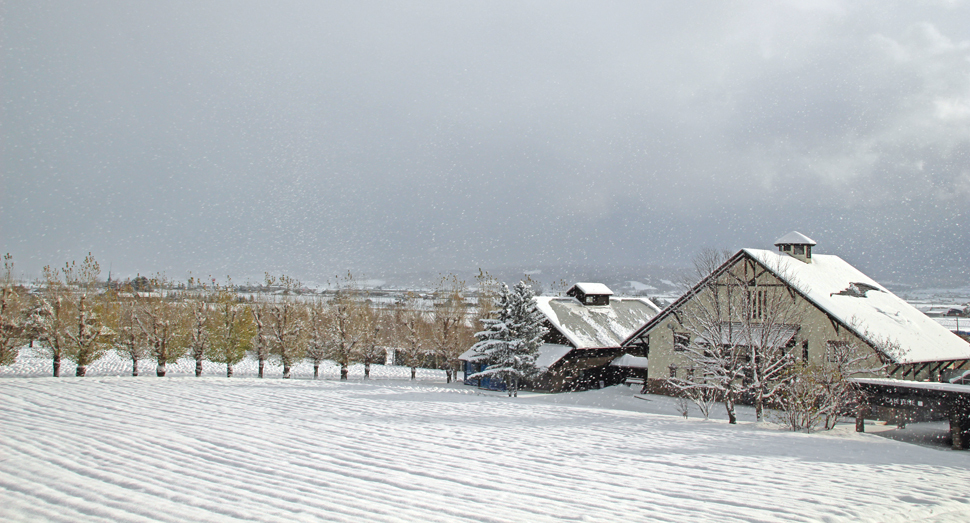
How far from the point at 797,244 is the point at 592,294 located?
Answer: 14.6 meters

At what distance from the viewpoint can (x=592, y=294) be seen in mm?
41219

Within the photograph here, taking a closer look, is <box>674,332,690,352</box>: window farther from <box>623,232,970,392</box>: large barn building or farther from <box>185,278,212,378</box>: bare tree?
<box>185,278,212,378</box>: bare tree

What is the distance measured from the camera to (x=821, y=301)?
26297 millimetres

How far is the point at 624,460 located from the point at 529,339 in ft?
69.9

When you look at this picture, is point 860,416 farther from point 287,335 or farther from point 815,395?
point 287,335

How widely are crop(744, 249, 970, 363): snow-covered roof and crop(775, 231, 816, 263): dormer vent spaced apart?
2.40 feet

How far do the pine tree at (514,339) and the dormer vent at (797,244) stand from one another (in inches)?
648

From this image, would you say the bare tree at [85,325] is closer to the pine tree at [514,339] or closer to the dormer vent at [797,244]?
the pine tree at [514,339]

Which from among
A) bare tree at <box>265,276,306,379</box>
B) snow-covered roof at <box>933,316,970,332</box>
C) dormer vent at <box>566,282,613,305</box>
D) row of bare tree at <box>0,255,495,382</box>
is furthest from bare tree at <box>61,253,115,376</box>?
snow-covered roof at <box>933,316,970,332</box>

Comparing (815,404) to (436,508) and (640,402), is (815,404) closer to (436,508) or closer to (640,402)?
(640,402)

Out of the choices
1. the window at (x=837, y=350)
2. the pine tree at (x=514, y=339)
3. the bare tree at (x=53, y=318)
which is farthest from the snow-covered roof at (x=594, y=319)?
the bare tree at (x=53, y=318)

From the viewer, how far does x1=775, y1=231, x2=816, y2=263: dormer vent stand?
32469mm

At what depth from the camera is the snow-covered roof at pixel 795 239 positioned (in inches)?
1278

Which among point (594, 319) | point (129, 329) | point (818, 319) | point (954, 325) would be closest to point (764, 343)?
point (818, 319)
